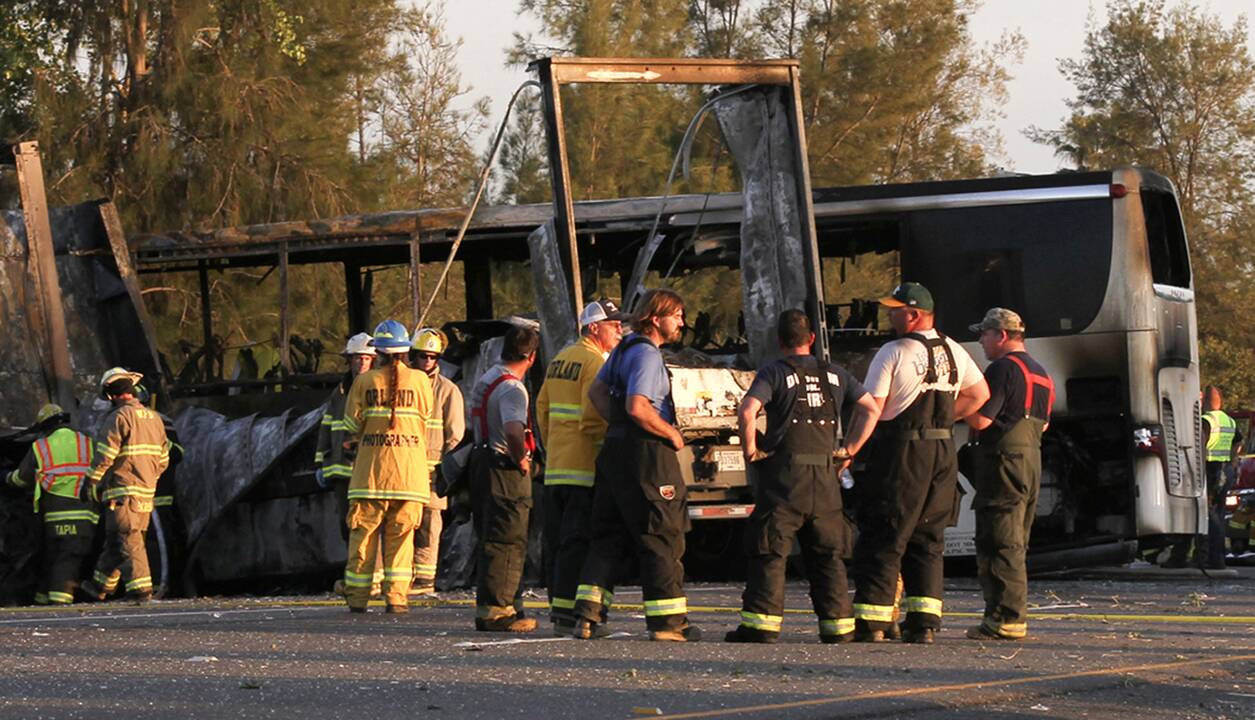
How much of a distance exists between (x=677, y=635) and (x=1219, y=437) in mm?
10070

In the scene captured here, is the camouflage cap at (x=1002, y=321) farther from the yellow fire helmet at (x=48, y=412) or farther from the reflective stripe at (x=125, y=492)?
the yellow fire helmet at (x=48, y=412)

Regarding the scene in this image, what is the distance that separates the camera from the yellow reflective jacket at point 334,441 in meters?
13.9

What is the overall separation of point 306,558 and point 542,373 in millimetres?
2537

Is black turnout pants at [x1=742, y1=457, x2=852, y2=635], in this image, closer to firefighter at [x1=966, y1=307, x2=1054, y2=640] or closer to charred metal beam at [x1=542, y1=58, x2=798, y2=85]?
firefighter at [x1=966, y1=307, x2=1054, y2=640]

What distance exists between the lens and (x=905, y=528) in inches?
395

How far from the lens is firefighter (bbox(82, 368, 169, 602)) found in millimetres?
14617

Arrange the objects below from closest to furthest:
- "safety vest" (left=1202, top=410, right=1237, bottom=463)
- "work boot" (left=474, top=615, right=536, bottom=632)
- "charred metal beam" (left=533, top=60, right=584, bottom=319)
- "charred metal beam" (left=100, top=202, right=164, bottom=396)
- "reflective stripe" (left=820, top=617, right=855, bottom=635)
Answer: "reflective stripe" (left=820, top=617, right=855, bottom=635)
"work boot" (left=474, top=615, right=536, bottom=632)
"charred metal beam" (left=533, top=60, right=584, bottom=319)
"charred metal beam" (left=100, top=202, right=164, bottom=396)
"safety vest" (left=1202, top=410, right=1237, bottom=463)

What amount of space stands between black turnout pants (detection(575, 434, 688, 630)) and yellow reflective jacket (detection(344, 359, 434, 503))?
6.52 ft

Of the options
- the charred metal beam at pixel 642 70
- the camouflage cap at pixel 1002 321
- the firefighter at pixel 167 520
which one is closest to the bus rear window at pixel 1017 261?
the charred metal beam at pixel 642 70

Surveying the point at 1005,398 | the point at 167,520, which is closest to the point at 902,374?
the point at 1005,398

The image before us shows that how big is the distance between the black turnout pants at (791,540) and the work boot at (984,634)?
28.6 inches

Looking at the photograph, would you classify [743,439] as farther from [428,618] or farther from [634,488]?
[428,618]

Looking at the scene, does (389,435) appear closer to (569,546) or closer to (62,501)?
(569,546)

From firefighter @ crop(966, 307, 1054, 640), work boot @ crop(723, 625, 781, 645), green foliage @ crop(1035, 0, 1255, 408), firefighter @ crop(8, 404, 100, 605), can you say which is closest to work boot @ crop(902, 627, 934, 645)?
firefighter @ crop(966, 307, 1054, 640)
